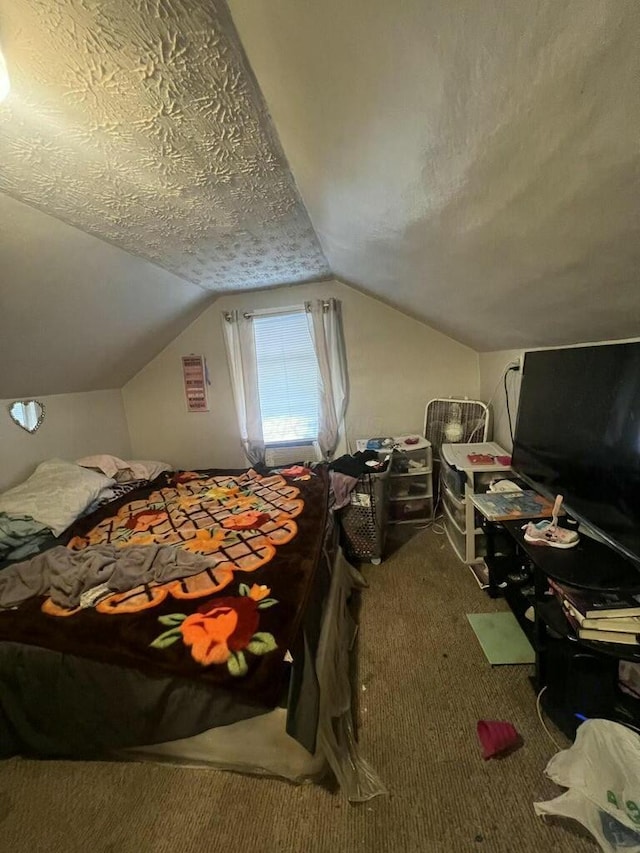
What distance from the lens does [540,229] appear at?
36.5 inches

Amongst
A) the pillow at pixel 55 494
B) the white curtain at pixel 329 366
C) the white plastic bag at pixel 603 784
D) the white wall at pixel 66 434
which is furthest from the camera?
the white curtain at pixel 329 366

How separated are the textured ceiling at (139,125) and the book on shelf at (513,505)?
1.75 metres

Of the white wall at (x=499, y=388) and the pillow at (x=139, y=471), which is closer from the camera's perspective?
the white wall at (x=499, y=388)

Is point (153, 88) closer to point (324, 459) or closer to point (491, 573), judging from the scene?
point (491, 573)

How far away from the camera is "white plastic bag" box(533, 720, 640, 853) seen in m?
0.96

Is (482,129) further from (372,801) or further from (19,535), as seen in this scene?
(19,535)

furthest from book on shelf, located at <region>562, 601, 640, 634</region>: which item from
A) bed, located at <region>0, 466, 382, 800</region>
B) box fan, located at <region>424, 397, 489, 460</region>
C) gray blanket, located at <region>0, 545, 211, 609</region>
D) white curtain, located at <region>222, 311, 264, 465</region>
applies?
white curtain, located at <region>222, 311, 264, 465</region>

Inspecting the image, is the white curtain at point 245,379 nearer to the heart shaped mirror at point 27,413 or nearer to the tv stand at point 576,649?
the heart shaped mirror at point 27,413

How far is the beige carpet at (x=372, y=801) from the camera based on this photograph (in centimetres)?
108

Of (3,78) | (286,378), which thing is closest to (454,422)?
(286,378)

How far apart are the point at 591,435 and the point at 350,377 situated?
215cm

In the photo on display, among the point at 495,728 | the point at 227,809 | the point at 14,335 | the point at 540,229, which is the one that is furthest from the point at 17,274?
the point at 495,728

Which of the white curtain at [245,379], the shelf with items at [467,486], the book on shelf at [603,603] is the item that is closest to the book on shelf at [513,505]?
the shelf with items at [467,486]

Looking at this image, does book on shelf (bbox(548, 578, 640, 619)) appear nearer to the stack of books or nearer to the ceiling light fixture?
the stack of books
